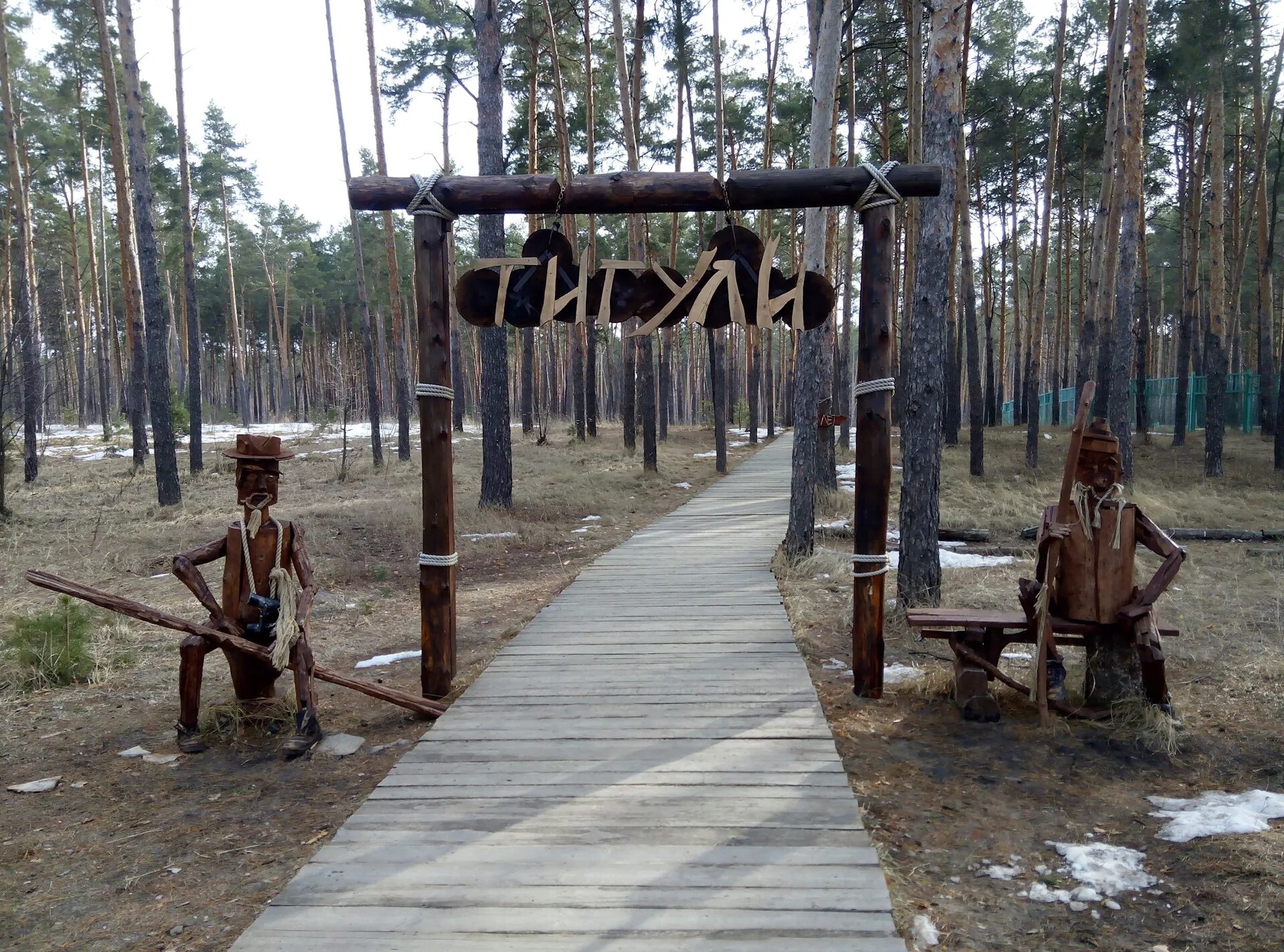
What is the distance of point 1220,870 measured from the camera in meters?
3.19

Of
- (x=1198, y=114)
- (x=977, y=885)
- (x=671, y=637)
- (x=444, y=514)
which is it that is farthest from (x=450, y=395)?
(x=1198, y=114)

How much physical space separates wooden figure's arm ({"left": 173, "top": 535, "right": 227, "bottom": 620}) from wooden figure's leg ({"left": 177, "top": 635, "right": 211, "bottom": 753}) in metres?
0.19

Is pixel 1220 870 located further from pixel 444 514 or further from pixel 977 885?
pixel 444 514

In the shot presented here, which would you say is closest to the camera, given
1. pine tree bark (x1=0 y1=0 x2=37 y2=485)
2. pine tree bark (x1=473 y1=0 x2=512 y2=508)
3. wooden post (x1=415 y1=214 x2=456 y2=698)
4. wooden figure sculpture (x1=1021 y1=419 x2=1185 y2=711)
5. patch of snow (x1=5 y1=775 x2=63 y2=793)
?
patch of snow (x1=5 y1=775 x2=63 y2=793)

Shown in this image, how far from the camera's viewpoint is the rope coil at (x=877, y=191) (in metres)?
4.88

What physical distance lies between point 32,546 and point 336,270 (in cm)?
4314

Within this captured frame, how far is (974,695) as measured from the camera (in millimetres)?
4895

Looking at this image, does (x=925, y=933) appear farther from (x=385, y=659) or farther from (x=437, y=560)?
(x=385, y=659)

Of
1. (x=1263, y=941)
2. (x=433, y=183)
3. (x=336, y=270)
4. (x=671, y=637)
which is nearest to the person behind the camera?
(x=1263, y=941)

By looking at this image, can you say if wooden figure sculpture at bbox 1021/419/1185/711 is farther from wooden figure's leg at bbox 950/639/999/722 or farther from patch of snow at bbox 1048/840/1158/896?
patch of snow at bbox 1048/840/1158/896

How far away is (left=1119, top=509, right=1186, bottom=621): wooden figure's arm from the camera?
454 cm

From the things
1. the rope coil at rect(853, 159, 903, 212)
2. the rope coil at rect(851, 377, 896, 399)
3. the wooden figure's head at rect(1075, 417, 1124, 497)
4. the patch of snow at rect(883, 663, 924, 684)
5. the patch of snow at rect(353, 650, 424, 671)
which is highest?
the rope coil at rect(853, 159, 903, 212)

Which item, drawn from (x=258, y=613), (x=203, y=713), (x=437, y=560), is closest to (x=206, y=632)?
(x=258, y=613)

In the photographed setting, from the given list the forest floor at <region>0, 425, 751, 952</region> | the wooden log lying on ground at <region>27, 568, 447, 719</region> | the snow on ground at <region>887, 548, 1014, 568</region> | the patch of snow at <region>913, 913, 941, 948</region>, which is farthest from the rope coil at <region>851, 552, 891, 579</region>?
the snow on ground at <region>887, 548, 1014, 568</region>
